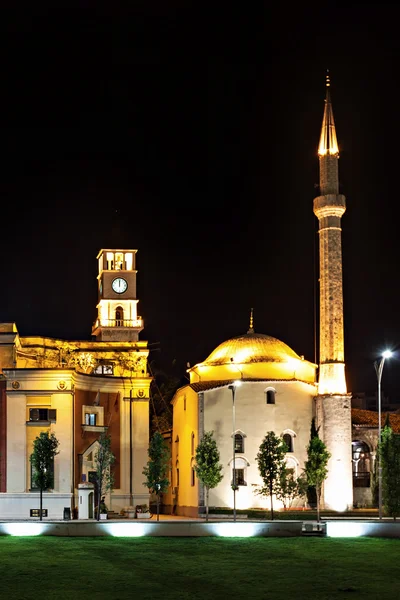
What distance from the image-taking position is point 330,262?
72.4 m

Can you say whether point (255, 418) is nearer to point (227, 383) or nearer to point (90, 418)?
point (227, 383)

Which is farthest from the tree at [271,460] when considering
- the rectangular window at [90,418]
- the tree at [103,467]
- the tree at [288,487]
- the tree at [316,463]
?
the rectangular window at [90,418]

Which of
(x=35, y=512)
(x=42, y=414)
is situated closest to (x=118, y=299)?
(x=42, y=414)

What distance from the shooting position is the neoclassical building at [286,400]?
6925cm

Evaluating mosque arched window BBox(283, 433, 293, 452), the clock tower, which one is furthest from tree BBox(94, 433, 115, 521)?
the clock tower

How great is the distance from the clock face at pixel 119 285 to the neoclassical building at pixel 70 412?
8.91 m

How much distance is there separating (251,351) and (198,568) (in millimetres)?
36050

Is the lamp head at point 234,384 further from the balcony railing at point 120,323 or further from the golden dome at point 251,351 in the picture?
the balcony railing at point 120,323

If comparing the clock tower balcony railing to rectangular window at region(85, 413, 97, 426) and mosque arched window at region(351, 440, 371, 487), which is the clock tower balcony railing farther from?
rectangular window at region(85, 413, 97, 426)

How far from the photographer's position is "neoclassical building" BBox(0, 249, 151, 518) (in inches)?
2482

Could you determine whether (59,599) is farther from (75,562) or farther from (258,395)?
(258,395)

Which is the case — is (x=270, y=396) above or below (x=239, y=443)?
above

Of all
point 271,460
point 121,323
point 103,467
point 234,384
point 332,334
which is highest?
point 121,323

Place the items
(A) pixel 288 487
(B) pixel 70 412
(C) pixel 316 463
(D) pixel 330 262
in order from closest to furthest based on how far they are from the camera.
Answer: (C) pixel 316 463, (B) pixel 70 412, (A) pixel 288 487, (D) pixel 330 262
